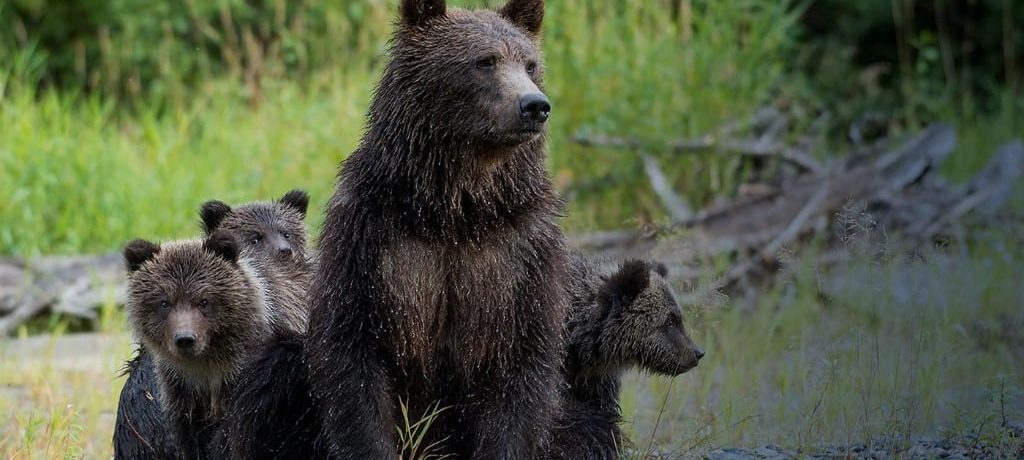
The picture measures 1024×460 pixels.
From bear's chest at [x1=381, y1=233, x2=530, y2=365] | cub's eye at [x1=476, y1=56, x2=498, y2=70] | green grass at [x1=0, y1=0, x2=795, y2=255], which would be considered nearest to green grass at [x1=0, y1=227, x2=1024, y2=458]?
bear's chest at [x1=381, y1=233, x2=530, y2=365]

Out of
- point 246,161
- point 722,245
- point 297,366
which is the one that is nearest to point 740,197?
point 722,245

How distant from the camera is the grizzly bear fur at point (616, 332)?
6.14 m

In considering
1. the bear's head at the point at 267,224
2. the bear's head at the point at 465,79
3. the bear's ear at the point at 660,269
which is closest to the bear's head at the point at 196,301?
the bear's head at the point at 267,224

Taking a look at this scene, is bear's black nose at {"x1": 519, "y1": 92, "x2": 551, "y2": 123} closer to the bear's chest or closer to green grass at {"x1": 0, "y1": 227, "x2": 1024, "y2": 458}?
the bear's chest

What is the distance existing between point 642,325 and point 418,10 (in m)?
1.99

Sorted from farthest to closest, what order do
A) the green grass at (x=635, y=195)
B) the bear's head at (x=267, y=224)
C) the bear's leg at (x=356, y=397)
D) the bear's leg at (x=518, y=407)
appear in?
1. the bear's head at (x=267, y=224)
2. the green grass at (x=635, y=195)
3. the bear's leg at (x=518, y=407)
4. the bear's leg at (x=356, y=397)

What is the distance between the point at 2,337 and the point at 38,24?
28.0 ft

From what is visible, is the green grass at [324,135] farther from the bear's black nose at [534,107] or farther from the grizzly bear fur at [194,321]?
the bear's black nose at [534,107]

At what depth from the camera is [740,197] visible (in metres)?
10.9

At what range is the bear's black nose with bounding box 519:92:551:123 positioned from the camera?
15.7 ft

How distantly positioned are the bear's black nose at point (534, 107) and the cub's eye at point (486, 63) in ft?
0.80

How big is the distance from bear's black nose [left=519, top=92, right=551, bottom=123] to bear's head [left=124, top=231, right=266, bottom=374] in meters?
1.77

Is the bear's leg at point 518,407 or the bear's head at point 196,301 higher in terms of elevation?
the bear's head at point 196,301

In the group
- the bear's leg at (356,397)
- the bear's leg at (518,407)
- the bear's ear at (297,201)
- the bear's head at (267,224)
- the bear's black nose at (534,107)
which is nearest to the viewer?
the bear's black nose at (534,107)
